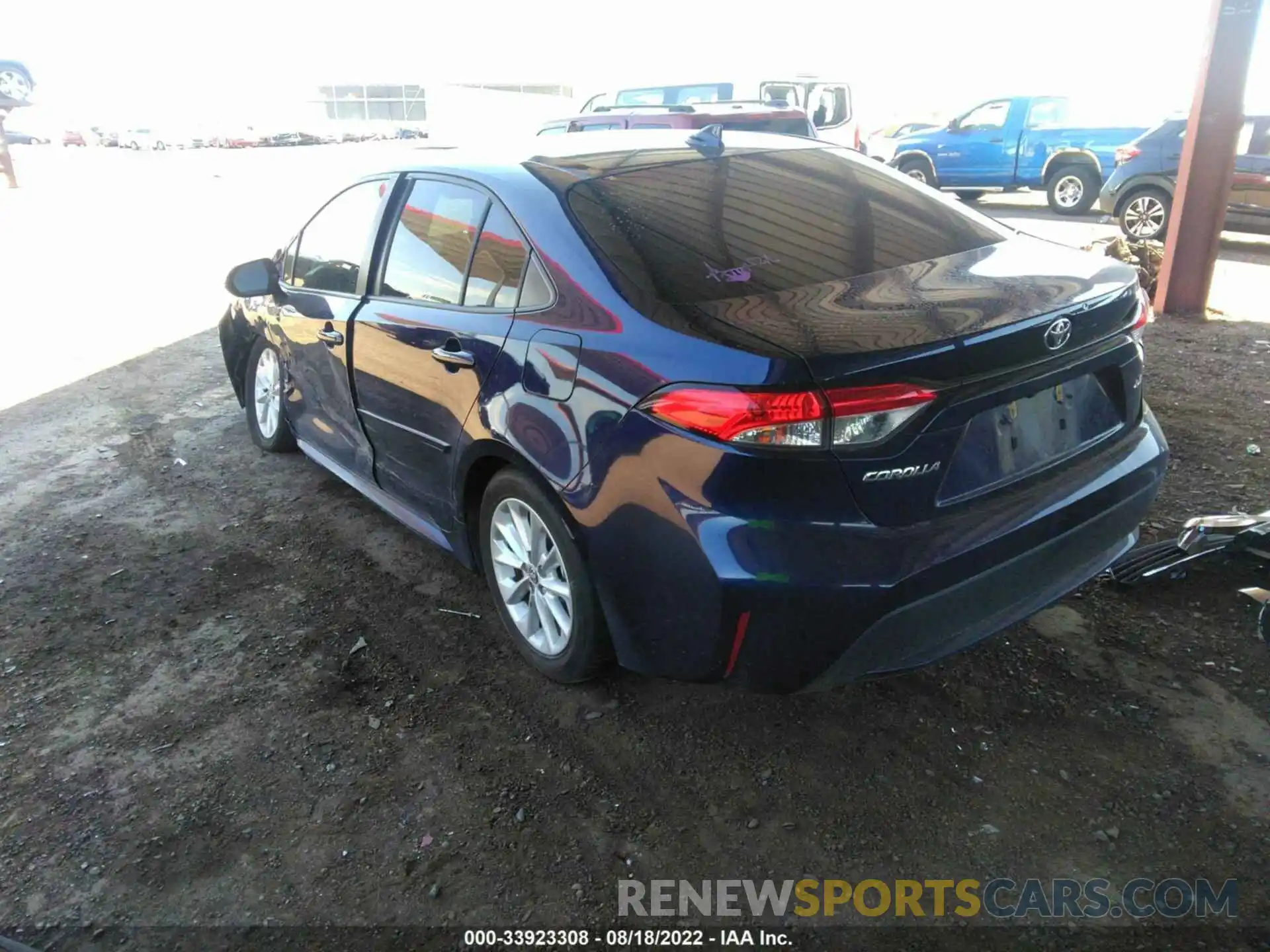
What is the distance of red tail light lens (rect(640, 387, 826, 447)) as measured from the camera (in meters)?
2.12

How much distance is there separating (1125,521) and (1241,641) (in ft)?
2.57

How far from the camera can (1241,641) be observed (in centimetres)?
306

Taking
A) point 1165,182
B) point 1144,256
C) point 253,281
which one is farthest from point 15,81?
point 1144,256

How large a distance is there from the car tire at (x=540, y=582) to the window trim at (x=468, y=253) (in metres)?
0.52

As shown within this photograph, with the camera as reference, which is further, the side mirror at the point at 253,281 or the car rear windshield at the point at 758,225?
the side mirror at the point at 253,281

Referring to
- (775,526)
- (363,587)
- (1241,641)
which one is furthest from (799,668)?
(363,587)

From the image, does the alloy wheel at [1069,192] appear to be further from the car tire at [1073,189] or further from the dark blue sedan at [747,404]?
the dark blue sedan at [747,404]

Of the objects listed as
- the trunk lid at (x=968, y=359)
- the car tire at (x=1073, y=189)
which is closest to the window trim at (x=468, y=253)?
the trunk lid at (x=968, y=359)

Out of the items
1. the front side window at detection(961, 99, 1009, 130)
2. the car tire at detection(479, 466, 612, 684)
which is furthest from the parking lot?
the front side window at detection(961, 99, 1009, 130)

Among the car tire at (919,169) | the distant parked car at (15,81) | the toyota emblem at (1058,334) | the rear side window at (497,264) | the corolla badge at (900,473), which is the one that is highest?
the distant parked car at (15,81)

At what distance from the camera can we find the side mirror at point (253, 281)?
14.1 feet

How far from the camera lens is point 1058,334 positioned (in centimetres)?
239

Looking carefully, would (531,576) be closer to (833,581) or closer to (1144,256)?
(833,581)

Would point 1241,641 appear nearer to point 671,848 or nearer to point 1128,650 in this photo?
point 1128,650
